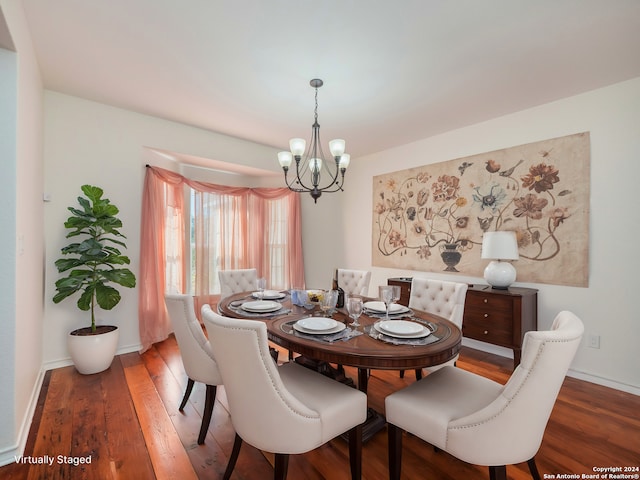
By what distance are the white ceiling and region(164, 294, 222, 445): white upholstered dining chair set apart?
1.75 m

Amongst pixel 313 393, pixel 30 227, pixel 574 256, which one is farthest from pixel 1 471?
pixel 574 256

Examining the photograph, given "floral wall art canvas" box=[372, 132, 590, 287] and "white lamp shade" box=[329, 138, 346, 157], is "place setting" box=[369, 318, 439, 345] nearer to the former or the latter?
"white lamp shade" box=[329, 138, 346, 157]

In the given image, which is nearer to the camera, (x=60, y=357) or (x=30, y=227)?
(x=30, y=227)

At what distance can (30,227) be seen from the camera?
2111 mm

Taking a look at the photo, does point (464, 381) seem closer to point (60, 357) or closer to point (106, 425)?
point (106, 425)

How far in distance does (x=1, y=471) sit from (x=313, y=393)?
171cm

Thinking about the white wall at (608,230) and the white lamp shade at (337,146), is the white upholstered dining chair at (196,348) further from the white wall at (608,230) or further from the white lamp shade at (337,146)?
the white wall at (608,230)

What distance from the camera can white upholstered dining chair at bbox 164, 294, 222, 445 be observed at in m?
1.86

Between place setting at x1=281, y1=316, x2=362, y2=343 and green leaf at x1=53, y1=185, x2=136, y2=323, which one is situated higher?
green leaf at x1=53, y1=185, x2=136, y2=323

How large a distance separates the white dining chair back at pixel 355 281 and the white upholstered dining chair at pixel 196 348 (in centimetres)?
165

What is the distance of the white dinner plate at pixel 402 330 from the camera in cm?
156

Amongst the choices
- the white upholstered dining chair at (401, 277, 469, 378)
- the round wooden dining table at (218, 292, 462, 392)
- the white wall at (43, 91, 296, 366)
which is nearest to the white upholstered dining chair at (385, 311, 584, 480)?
the round wooden dining table at (218, 292, 462, 392)

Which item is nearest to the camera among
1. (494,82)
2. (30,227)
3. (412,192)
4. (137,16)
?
(137,16)

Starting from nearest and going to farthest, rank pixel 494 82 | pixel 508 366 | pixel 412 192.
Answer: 1. pixel 494 82
2. pixel 508 366
3. pixel 412 192
